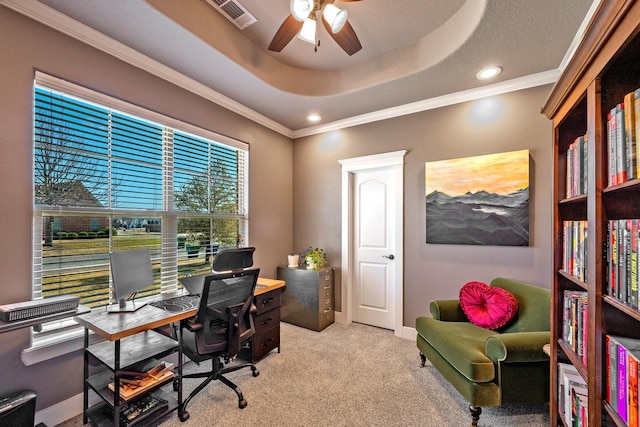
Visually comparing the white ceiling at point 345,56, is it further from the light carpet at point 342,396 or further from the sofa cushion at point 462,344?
the light carpet at point 342,396

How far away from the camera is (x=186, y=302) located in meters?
2.13

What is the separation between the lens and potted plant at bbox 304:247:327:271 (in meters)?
3.38

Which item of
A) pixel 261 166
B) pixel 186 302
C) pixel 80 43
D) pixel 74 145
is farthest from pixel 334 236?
pixel 80 43

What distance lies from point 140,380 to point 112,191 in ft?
4.64

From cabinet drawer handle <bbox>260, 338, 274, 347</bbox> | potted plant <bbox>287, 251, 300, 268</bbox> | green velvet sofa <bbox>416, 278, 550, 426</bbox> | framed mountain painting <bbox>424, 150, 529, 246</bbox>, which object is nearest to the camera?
green velvet sofa <bbox>416, 278, 550, 426</bbox>

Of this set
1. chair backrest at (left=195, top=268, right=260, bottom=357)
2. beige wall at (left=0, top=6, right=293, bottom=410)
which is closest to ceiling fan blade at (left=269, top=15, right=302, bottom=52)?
beige wall at (left=0, top=6, right=293, bottom=410)

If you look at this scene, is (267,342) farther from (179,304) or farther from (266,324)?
(179,304)

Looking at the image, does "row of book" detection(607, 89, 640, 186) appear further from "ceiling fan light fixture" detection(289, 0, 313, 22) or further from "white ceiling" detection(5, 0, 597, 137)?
"ceiling fan light fixture" detection(289, 0, 313, 22)

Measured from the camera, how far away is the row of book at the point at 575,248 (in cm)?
119

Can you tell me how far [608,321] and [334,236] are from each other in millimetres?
2799

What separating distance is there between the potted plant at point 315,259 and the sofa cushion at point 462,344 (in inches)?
56.3

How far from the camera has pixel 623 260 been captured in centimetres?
89

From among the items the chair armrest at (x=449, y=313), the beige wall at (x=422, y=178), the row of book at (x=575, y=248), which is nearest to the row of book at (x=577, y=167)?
the row of book at (x=575, y=248)

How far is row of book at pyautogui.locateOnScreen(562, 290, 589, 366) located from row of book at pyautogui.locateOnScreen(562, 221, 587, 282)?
0.12 m
